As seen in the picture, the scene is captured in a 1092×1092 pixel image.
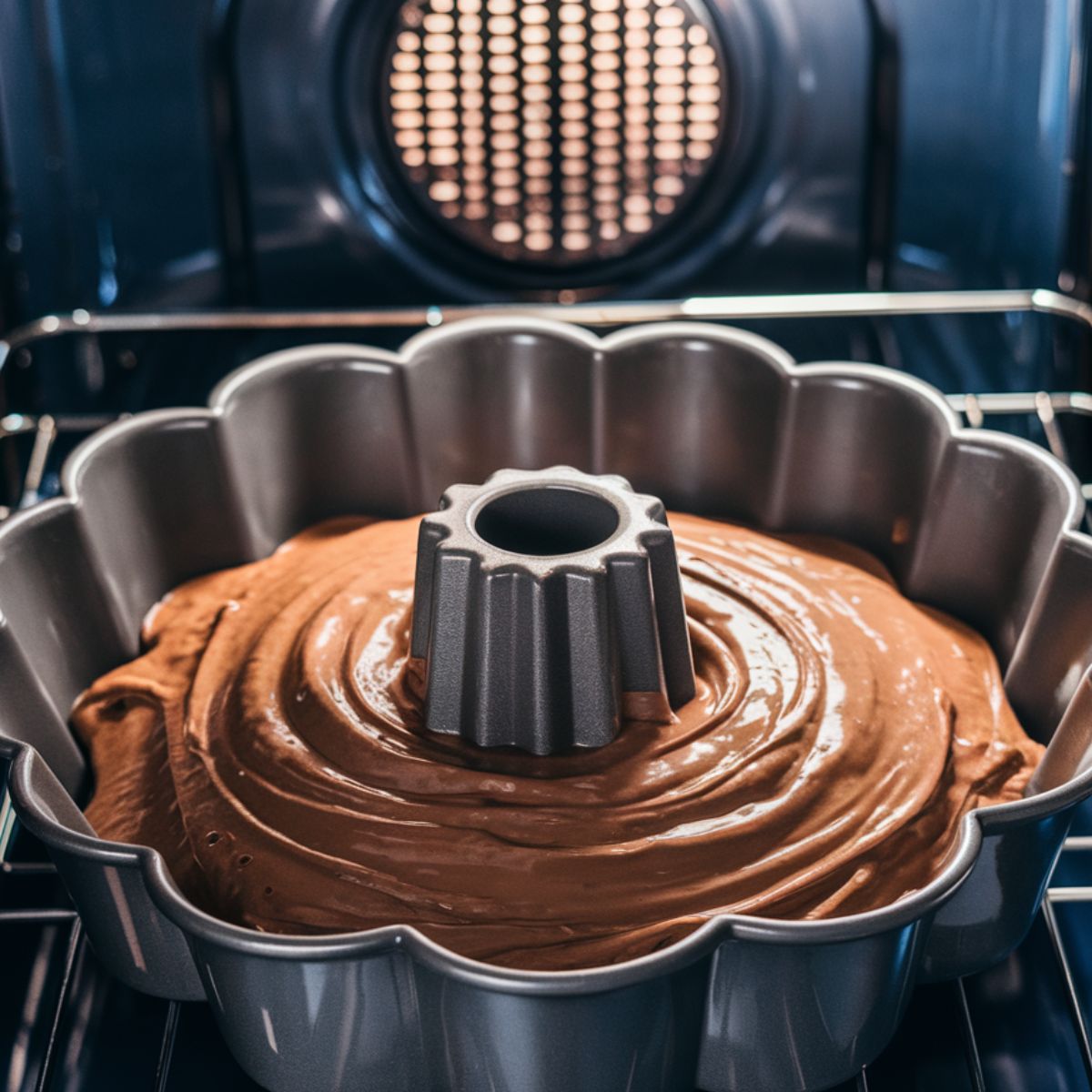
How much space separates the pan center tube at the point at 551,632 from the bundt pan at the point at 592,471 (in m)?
0.14

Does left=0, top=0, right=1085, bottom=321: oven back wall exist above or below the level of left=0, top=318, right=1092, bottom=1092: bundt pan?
above

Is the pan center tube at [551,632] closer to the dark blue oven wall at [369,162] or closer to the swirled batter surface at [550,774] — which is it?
the swirled batter surface at [550,774]

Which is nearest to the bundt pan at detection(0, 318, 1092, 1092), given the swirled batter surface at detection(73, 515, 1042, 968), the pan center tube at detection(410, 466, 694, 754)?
the swirled batter surface at detection(73, 515, 1042, 968)

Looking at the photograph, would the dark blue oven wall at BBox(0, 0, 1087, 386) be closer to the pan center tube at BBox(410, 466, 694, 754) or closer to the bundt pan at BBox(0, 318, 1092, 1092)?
the bundt pan at BBox(0, 318, 1092, 1092)

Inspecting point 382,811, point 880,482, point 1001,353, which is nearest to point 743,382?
point 880,482

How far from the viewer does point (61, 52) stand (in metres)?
0.78

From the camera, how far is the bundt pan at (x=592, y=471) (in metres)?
0.44

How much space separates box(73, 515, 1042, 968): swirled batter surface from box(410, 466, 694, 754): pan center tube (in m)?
0.01

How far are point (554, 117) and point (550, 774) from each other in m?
0.40

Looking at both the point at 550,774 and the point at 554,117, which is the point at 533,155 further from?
the point at 550,774

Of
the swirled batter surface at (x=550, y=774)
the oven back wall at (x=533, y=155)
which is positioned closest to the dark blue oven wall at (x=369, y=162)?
the oven back wall at (x=533, y=155)

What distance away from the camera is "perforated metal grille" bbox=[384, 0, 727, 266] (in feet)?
2.57

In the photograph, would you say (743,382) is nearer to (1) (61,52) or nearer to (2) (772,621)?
(2) (772,621)

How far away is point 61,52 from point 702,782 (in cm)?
52
